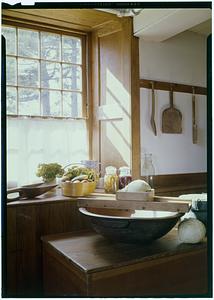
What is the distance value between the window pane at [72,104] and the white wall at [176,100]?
0.38 metres

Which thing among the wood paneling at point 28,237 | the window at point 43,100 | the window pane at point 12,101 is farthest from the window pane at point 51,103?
the wood paneling at point 28,237

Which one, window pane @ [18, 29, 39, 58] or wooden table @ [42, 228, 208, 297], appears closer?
wooden table @ [42, 228, 208, 297]

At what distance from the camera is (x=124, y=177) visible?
5.03 ft

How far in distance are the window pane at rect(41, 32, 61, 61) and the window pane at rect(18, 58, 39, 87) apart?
3.3 inches

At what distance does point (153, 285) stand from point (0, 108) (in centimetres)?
66

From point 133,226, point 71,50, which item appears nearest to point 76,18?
point 71,50

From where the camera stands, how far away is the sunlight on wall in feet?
5.37

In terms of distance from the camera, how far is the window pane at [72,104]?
1.73 metres

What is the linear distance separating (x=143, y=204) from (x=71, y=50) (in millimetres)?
1143

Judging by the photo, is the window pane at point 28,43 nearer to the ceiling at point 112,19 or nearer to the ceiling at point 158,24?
the ceiling at point 112,19

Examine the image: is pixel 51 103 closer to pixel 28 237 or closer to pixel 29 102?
pixel 29 102

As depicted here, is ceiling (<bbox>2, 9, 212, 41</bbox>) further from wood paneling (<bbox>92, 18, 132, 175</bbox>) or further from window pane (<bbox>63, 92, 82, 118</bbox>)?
window pane (<bbox>63, 92, 82, 118</bbox>)

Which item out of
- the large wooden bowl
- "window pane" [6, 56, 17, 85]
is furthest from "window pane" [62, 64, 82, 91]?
the large wooden bowl

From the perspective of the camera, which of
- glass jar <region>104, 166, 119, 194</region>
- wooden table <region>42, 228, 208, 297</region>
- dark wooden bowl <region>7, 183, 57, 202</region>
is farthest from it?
glass jar <region>104, 166, 119, 194</region>
